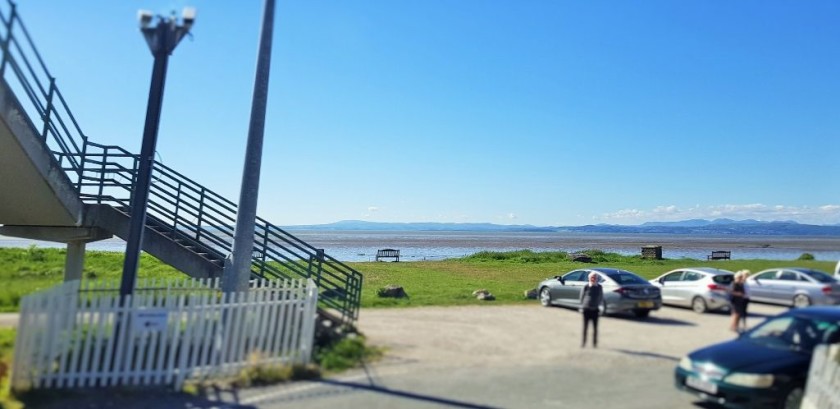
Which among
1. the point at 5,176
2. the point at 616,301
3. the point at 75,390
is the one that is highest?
the point at 5,176

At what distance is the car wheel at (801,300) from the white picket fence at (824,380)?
10.7m

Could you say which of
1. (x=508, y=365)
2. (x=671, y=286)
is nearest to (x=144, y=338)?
(x=508, y=365)

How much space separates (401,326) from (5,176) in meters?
8.33

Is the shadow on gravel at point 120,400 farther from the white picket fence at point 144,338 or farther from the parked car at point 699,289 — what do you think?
the parked car at point 699,289

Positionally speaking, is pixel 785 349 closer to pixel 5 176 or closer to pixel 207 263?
pixel 207 263

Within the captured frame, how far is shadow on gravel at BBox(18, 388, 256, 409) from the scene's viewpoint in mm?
7090

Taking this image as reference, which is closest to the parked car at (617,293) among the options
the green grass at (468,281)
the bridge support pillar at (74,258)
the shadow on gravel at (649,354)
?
the green grass at (468,281)

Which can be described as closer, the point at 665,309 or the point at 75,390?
the point at 75,390

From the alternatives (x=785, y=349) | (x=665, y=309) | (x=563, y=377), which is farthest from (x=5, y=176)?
(x=665, y=309)

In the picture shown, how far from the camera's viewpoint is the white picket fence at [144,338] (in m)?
7.50

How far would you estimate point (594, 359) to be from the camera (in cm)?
1002

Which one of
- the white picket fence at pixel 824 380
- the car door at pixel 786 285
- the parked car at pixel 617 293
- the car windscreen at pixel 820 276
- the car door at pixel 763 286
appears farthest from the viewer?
the car door at pixel 763 286

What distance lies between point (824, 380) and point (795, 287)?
11717 mm

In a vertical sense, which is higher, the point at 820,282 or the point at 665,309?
the point at 820,282
